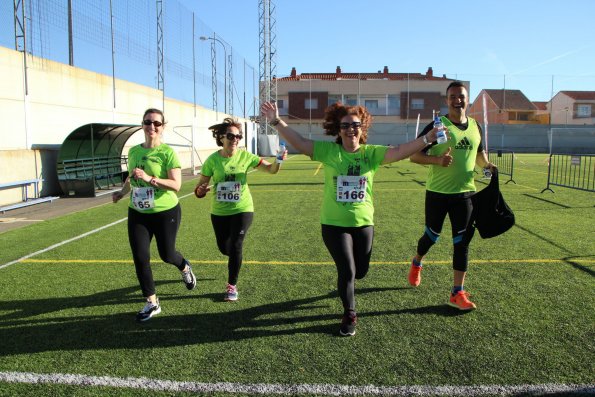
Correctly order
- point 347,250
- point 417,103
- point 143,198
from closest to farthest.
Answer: point 347,250 → point 143,198 → point 417,103

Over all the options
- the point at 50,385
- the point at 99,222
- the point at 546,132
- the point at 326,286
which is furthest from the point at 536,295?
the point at 546,132

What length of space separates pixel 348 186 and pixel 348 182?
0.11 feet

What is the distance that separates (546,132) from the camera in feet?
165

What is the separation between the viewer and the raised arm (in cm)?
402

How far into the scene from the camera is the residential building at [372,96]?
5606 centimetres

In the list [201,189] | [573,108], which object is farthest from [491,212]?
[573,108]

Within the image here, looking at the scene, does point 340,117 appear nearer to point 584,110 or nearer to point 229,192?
point 229,192

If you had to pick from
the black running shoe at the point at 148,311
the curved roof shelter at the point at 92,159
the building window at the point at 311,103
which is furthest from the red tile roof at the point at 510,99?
the black running shoe at the point at 148,311

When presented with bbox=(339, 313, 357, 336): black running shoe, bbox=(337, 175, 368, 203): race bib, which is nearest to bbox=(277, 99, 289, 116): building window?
bbox=(337, 175, 368, 203): race bib

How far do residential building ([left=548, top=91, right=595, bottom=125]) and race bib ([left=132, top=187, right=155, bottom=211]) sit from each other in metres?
64.5

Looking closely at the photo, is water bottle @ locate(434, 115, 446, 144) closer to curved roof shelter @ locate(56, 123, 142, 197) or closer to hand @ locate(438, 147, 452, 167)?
hand @ locate(438, 147, 452, 167)

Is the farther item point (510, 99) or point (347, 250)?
point (510, 99)

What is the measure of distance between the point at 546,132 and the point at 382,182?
39675 millimetres

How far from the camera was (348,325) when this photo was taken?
13.3 ft
